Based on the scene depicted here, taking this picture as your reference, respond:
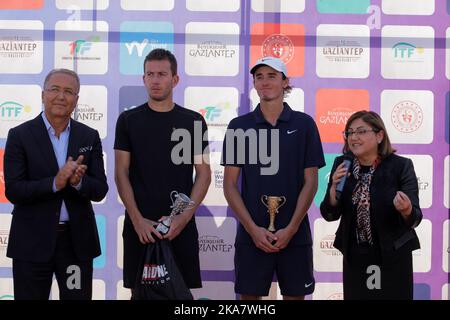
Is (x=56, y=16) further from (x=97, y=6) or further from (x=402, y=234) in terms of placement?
(x=402, y=234)

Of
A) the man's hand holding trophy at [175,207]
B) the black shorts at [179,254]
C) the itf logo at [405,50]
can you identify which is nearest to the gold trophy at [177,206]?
the man's hand holding trophy at [175,207]

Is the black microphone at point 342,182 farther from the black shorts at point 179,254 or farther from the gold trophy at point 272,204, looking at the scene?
the black shorts at point 179,254

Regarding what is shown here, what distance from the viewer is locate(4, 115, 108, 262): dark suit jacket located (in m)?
3.18

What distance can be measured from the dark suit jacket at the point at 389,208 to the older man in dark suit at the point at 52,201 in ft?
4.28

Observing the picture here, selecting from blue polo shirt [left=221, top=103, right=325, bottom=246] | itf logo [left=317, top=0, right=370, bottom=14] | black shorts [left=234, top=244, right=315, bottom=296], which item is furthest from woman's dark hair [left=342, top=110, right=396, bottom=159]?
itf logo [left=317, top=0, right=370, bottom=14]

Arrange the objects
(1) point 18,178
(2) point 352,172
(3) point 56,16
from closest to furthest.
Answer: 1. (1) point 18,178
2. (2) point 352,172
3. (3) point 56,16

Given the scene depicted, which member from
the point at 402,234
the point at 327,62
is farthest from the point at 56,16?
the point at 402,234

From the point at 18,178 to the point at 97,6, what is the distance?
57.1 inches

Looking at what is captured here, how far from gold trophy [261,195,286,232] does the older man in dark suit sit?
0.90 meters

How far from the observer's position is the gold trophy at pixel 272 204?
348 cm

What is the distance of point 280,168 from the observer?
3.54m

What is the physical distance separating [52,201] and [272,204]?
Result: 117cm

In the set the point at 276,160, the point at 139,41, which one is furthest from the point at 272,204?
the point at 139,41

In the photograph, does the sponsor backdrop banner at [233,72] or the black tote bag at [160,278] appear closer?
the black tote bag at [160,278]
